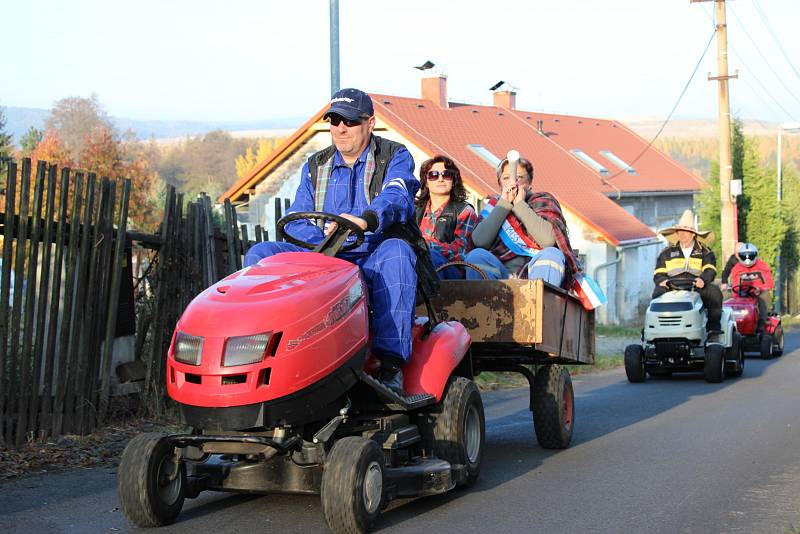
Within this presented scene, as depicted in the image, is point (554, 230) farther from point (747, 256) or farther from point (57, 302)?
point (747, 256)

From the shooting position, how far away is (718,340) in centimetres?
1647

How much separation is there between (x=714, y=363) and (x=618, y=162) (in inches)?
1190

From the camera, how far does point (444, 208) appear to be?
986 cm

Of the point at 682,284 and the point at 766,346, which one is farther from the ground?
the point at 682,284

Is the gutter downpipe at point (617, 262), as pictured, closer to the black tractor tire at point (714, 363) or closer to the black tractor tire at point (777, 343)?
the black tractor tire at point (777, 343)

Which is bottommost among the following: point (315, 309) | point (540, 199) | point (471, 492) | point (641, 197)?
point (471, 492)

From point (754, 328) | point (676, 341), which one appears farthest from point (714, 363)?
point (754, 328)

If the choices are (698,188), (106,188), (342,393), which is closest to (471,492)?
(342,393)

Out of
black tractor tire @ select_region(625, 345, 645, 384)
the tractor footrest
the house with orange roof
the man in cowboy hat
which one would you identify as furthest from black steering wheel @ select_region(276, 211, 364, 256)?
the house with orange roof

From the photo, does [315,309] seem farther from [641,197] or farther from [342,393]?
[641,197]

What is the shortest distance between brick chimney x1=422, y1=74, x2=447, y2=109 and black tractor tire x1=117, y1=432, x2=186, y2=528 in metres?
34.3

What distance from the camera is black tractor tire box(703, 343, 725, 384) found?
1555 cm

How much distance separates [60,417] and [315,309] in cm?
386

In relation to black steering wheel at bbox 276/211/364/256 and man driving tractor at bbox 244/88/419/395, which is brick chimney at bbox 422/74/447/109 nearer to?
man driving tractor at bbox 244/88/419/395
